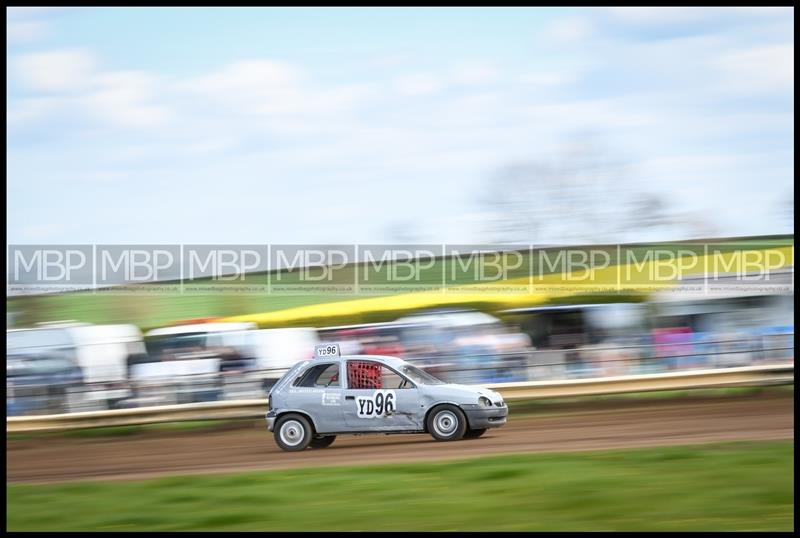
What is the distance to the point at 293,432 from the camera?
11.6 m

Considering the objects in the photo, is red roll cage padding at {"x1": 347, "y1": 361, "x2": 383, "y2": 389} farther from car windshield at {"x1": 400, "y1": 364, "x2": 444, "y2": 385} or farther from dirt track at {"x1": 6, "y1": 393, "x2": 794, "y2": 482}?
dirt track at {"x1": 6, "y1": 393, "x2": 794, "y2": 482}

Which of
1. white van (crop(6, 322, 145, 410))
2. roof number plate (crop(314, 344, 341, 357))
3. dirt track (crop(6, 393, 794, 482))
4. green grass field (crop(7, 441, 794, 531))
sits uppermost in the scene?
white van (crop(6, 322, 145, 410))

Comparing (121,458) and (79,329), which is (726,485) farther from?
(79,329)

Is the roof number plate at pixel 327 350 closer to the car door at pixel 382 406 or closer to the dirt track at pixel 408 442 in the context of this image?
the car door at pixel 382 406

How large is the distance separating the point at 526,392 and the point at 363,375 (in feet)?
12.5

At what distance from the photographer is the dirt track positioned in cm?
1077

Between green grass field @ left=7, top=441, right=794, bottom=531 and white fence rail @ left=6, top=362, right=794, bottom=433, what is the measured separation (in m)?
4.39

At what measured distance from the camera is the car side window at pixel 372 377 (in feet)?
37.8

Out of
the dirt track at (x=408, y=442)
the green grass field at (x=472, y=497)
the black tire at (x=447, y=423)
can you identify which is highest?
the black tire at (x=447, y=423)

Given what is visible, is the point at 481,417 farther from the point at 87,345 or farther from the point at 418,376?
the point at 87,345

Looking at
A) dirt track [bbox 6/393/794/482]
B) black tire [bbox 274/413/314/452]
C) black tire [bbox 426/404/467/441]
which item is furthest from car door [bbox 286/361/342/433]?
black tire [bbox 426/404/467/441]

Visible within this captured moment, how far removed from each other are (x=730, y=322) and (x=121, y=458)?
10.7 metres

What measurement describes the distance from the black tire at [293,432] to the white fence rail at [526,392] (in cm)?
278

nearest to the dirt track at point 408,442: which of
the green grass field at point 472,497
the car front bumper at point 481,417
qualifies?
the car front bumper at point 481,417
